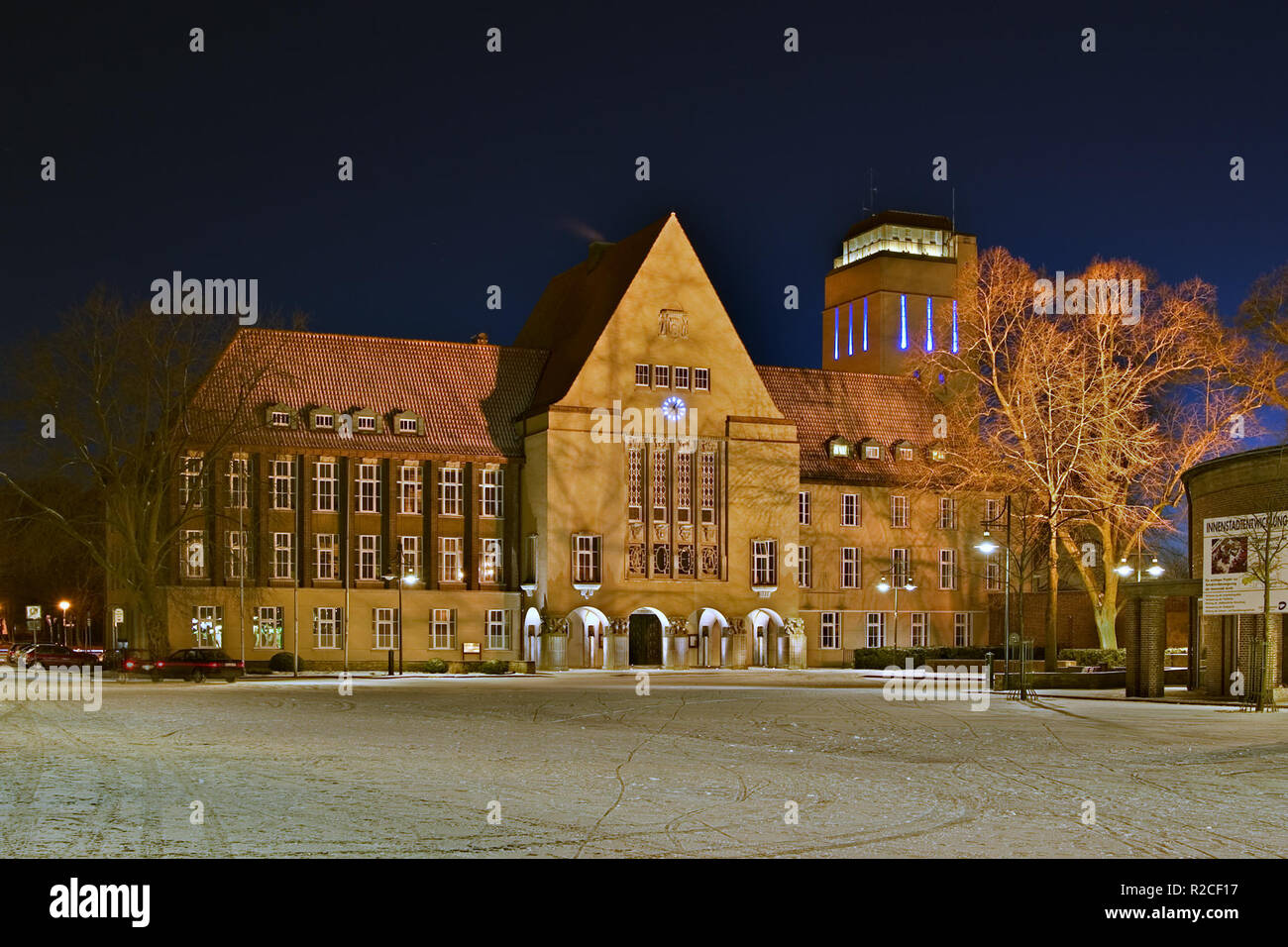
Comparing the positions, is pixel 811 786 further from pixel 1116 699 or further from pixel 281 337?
pixel 281 337

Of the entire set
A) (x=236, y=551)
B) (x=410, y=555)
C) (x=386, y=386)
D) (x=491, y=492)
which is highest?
(x=386, y=386)

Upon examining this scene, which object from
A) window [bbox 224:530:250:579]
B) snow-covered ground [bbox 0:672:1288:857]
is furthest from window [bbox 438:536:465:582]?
snow-covered ground [bbox 0:672:1288:857]

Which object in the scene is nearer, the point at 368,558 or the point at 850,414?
the point at 368,558

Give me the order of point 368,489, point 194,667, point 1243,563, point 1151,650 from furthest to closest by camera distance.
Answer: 1. point 368,489
2. point 194,667
3. point 1151,650
4. point 1243,563

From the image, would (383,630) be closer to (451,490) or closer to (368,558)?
(368,558)

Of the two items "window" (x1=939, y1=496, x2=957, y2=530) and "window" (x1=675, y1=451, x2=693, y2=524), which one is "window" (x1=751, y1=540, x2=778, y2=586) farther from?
"window" (x1=939, y1=496, x2=957, y2=530)

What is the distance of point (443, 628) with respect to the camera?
7369 centimetres

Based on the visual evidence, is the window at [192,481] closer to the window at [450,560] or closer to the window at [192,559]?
the window at [192,559]

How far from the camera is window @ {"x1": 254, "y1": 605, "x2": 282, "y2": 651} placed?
229ft

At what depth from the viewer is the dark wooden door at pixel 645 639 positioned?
7638cm

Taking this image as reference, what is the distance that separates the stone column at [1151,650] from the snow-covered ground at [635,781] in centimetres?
683

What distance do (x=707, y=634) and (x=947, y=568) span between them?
15.5 metres

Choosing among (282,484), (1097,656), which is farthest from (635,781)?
(282,484)
